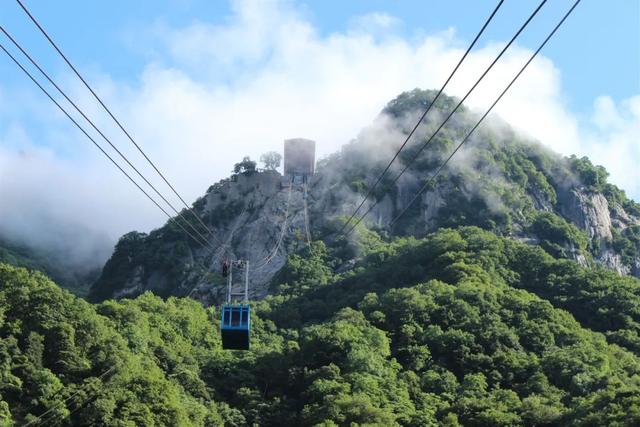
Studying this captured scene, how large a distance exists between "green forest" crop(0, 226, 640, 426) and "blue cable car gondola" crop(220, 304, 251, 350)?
641 inches

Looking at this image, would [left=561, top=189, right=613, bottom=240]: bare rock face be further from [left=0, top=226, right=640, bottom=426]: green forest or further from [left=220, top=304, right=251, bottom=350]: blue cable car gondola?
[left=220, top=304, right=251, bottom=350]: blue cable car gondola

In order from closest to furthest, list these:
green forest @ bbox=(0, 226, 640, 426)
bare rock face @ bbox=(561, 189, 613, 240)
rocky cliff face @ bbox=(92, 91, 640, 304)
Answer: green forest @ bbox=(0, 226, 640, 426), rocky cliff face @ bbox=(92, 91, 640, 304), bare rock face @ bbox=(561, 189, 613, 240)

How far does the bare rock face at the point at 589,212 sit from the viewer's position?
399 ft

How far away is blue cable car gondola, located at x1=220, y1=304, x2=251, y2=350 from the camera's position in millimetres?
37531

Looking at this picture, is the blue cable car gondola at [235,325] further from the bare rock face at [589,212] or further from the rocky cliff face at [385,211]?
the bare rock face at [589,212]

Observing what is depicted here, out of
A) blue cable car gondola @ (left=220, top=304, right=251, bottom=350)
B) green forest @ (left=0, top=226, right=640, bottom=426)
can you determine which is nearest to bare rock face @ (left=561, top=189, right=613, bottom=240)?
green forest @ (left=0, top=226, right=640, bottom=426)

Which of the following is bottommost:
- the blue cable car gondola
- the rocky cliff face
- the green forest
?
the blue cable car gondola

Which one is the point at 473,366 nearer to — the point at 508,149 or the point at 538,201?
the point at 538,201

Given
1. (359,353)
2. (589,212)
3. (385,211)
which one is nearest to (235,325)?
(359,353)

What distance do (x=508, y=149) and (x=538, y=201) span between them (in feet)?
35.1

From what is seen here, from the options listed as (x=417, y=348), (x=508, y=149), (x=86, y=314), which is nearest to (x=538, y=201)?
(x=508, y=149)

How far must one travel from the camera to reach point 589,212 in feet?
407

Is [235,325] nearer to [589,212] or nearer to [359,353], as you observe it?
[359,353]

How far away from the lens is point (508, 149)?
132 meters
